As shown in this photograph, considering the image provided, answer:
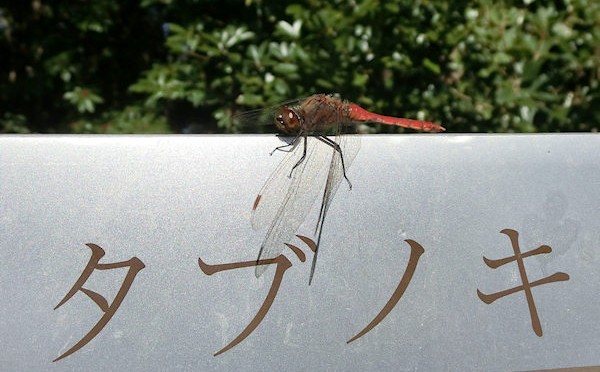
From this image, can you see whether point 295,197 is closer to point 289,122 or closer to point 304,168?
point 304,168

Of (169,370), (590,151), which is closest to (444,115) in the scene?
(590,151)

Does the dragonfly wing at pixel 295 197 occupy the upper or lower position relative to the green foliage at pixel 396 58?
lower

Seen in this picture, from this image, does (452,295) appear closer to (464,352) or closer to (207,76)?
(464,352)

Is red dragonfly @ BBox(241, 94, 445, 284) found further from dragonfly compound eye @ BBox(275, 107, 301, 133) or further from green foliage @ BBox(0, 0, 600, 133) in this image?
green foliage @ BBox(0, 0, 600, 133)

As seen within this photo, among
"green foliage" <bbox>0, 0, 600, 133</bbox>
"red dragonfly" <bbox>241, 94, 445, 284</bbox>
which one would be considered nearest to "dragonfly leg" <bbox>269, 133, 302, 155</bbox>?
"red dragonfly" <bbox>241, 94, 445, 284</bbox>

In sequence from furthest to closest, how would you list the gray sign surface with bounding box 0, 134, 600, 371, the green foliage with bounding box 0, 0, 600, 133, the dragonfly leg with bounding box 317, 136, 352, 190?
the green foliage with bounding box 0, 0, 600, 133, the dragonfly leg with bounding box 317, 136, 352, 190, the gray sign surface with bounding box 0, 134, 600, 371

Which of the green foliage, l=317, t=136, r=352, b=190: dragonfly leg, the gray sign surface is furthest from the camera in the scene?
the green foliage

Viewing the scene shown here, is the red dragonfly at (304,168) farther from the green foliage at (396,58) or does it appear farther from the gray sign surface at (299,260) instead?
the green foliage at (396,58)

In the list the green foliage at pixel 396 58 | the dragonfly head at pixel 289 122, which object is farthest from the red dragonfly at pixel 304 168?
the green foliage at pixel 396 58
